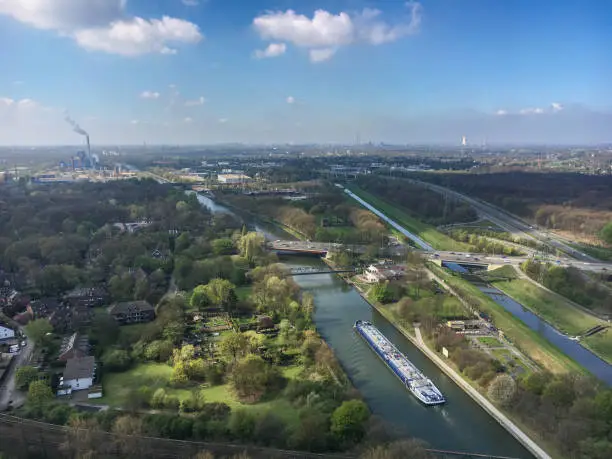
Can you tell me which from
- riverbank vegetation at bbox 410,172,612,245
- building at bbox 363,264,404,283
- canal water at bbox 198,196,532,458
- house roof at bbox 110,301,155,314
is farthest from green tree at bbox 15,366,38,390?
riverbank vegetation at bbox 410,172,612,245

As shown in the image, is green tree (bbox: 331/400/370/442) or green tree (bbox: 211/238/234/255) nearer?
green tree (bbox: 331/400/370/442)

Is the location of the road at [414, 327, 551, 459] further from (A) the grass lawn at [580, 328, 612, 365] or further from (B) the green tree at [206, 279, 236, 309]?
(B) the green tree at [206, 279, 236, 309]

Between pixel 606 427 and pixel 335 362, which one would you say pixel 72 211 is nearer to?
pixel 335 362

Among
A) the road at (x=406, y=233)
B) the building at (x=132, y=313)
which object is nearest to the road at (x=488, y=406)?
the building at (x=132, y=313)

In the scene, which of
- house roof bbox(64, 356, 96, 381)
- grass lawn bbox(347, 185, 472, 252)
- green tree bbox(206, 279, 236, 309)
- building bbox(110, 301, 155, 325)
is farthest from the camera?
grass lawn bbox(347, 185, 472, 252)

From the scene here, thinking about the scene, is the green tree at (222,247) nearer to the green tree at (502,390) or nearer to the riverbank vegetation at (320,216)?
the riverbank vegetation at (320,216)

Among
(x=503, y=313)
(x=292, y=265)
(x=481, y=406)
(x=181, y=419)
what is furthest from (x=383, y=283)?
(x=181, y=419)
